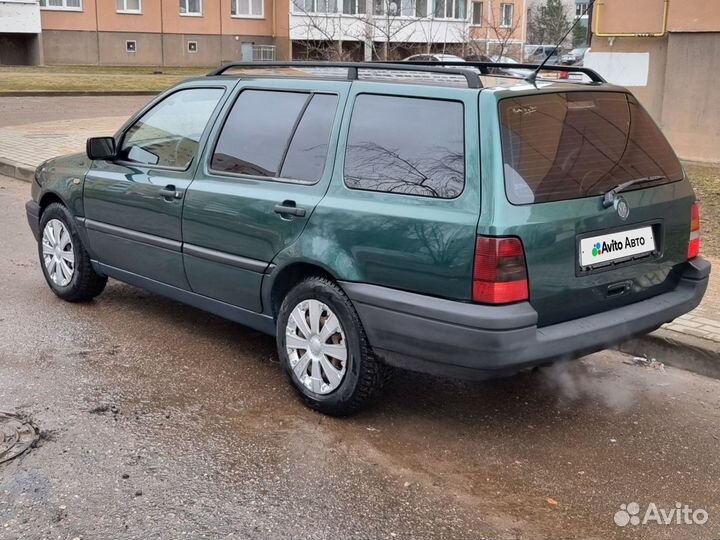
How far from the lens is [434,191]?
3.79 m

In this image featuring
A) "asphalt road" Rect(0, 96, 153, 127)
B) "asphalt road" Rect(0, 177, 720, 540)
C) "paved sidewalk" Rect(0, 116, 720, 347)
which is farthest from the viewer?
"asphalt road" Rect(0, 96, 153, 127)

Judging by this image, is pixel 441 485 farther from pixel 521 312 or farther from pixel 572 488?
pixel 521 312

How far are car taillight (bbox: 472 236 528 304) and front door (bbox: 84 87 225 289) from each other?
6.99ft

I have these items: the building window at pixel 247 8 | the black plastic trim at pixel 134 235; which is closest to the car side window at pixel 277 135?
the black plastic trim at pixel 134 235

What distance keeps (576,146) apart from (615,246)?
51 centimetres

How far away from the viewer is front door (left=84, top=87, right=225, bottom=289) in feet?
16.6

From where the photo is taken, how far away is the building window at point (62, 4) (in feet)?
140

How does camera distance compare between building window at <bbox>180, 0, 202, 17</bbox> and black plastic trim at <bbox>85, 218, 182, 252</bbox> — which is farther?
building window at <bbox>180, 0, 202, 17</bbox>

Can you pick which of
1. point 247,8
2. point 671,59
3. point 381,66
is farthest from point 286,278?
point 247,8

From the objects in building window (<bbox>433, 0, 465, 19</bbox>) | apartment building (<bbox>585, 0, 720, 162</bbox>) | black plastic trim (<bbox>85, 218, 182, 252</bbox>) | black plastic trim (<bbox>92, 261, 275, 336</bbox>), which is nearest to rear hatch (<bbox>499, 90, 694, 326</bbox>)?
black plastic trim (<bbox>92, 261, 275, 336</bbox>)

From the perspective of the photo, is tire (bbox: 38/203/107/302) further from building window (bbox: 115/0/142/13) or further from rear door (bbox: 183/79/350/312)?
building window (bbox: 115/0/142/13)

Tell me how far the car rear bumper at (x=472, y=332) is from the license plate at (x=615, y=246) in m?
0.28

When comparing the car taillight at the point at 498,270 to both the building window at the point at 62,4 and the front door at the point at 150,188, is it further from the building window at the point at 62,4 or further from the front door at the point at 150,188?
the building window at the point at 62,4

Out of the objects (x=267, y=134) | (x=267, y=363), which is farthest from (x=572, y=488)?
(x=267, y=134)
